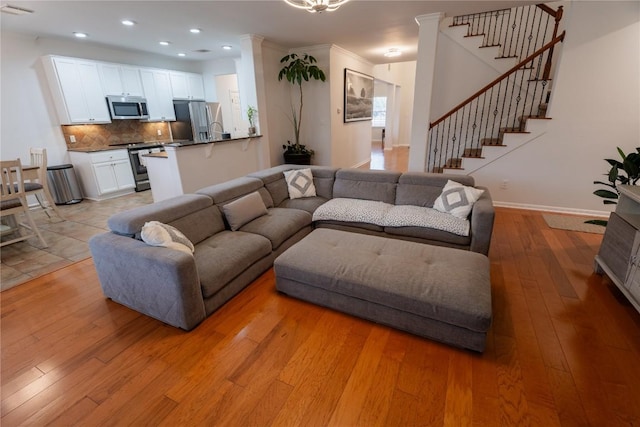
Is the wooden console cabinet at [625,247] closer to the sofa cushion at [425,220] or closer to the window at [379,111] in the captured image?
the sofa cushion at [425,220]

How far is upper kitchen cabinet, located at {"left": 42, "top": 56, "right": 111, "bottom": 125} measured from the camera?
4609 millimetres

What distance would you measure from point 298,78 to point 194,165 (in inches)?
102

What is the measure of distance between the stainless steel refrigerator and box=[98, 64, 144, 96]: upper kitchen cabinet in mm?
859

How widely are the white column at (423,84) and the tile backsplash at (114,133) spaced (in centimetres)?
543

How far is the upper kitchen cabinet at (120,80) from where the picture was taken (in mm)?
5148

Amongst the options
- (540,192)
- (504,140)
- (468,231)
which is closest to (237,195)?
(468,231)

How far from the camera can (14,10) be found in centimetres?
331

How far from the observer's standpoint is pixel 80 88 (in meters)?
4.87

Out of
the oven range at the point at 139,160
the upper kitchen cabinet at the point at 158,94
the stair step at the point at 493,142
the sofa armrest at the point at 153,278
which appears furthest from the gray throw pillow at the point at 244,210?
the upper kitchen cabinet at the point at 158,94

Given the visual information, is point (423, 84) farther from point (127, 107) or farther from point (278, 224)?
point (127, 107)

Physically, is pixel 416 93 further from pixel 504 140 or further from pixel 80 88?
pixel 80 88

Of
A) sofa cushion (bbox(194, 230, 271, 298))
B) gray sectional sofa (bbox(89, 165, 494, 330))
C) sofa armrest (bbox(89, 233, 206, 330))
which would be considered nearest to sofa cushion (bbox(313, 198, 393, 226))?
gray sectional sofa (bbox(89, 165, 494, 330))

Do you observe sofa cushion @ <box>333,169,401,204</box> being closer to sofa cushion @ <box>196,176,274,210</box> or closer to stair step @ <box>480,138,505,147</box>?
sofa cushion @ <box>196,176,274,210</box>

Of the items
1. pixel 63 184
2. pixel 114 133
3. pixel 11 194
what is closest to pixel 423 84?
pixel 11 194
